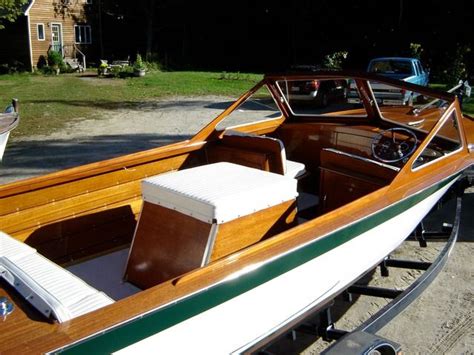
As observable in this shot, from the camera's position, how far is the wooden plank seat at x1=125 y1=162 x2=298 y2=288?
2.54 metres

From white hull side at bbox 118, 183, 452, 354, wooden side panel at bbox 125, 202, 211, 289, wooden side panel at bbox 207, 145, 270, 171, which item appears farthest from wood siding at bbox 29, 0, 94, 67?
white hull side at bbox 118, 183, 452, 354

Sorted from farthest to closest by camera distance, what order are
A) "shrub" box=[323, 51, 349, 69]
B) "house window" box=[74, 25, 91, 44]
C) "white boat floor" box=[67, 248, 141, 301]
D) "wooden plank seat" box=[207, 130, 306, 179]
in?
"house window" box=[74, 25, 91, 44], "shrub" box=[323, 51, 349, 69], "wooden plank seat" box=[207, 130, 306, 179], "white boat floor" box=[67, 248, 141, 301]

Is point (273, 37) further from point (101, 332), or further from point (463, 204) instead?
point (101, 332)

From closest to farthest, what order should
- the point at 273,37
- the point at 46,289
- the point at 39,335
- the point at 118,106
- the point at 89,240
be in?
the point at 39,335 < the point at 46,289 < the point at 89,240 < the point at 118,106 < the point at 273,37

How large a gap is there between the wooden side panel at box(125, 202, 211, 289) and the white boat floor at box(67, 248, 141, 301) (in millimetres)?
76

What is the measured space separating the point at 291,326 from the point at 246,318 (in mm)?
386

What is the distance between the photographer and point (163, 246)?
276 centimetres

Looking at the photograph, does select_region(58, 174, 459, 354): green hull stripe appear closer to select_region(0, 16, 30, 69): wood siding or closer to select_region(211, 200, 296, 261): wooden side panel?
select_region(211, 200, 296, 261): wooden side panel

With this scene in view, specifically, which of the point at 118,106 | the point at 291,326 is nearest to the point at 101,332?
the point at 291,326

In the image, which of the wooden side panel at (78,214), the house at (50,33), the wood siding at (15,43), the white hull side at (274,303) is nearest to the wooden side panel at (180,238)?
the white hull side at (274,303)

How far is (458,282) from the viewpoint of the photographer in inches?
154

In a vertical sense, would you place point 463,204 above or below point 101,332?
below

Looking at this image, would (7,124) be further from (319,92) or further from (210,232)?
(319,92)

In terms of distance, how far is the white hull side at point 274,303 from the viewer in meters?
2.04
